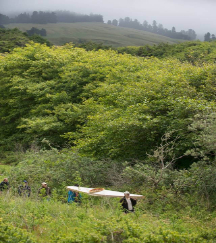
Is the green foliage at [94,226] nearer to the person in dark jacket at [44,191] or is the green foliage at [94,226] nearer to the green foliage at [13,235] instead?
the green foliage at [13,235]

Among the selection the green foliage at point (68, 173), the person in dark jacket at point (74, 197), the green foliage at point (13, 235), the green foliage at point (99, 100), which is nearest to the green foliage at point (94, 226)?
the green foliage at point (13, 235)

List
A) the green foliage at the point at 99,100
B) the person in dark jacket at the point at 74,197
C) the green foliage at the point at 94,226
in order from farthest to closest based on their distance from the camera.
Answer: the green foliage at the point at 99,100 → the person in dark jacket at the point at 74,197 → the green foliage at the point at 94,226

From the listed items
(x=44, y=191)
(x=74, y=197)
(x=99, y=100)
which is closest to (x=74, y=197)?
(x=74, y=197)

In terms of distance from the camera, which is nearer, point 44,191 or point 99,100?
point 44,191

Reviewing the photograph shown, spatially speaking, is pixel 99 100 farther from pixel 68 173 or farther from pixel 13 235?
pixel 13 235

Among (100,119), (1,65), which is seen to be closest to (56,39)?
(1,65)

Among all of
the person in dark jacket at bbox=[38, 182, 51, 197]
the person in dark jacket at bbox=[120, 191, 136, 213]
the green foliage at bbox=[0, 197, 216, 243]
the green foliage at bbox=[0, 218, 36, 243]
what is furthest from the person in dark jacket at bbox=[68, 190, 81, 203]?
the green foliage at bbox=[0, 218, 36, 243]

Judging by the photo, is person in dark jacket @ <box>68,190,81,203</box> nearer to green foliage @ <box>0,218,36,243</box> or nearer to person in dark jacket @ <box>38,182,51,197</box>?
person in dark jacket @ <box>38,182,51,197</box>

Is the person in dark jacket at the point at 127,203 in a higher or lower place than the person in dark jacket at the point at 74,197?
higher

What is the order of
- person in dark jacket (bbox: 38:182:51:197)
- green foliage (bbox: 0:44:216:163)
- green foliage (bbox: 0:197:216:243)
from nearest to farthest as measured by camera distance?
1. green foliage (bbox: 0:197:216:243)
2. person in dark jacket (bbox: 38:182:51:197)
3. green foliage (bbox: 0:44:216:163)

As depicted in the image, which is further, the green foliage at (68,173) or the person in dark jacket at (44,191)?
the green foliage at (68,173)

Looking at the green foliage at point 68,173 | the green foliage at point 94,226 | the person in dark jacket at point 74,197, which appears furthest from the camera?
the green foliage at point 68,173

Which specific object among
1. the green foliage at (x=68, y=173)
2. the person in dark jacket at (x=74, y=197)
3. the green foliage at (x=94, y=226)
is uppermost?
the green foliage at (x=94, y=226)

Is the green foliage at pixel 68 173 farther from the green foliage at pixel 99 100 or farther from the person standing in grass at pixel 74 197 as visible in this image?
the person standing in grass at pixel 74 197
